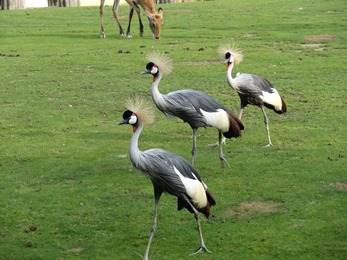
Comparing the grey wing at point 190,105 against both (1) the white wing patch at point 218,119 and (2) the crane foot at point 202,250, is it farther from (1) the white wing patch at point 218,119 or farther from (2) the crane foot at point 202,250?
(2) the crane foot at point 202,250

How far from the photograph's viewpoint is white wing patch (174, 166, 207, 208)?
27.9 ft

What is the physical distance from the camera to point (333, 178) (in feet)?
35.5

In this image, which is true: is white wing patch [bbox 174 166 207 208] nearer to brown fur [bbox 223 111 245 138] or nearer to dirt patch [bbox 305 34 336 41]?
brown fur [bbox 223 111 245 138]

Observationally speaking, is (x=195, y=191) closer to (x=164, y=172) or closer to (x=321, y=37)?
(x=164, y=172)

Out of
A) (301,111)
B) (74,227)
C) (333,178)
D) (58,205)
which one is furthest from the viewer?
(301,111)

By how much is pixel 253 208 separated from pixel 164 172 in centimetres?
166

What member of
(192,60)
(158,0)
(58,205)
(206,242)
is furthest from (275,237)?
(158,0)

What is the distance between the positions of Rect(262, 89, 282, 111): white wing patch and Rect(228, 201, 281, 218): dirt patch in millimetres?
3044

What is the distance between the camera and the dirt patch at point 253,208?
377 inches

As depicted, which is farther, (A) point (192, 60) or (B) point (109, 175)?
(A) point (192, 60)

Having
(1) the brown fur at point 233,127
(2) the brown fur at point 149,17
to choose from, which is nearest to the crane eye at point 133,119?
(1) the brown fur at point 233,127

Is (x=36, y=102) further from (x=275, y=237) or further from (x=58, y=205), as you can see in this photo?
(x=275, y=237)

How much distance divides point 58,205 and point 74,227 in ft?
2.54

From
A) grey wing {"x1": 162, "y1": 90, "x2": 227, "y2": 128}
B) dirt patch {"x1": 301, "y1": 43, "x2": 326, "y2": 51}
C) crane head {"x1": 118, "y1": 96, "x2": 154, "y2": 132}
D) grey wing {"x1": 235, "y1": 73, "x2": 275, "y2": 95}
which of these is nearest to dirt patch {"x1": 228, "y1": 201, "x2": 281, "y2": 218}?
grey wing {"x1": 162, "y1": 90, "x2": 227, "y2": 128}
